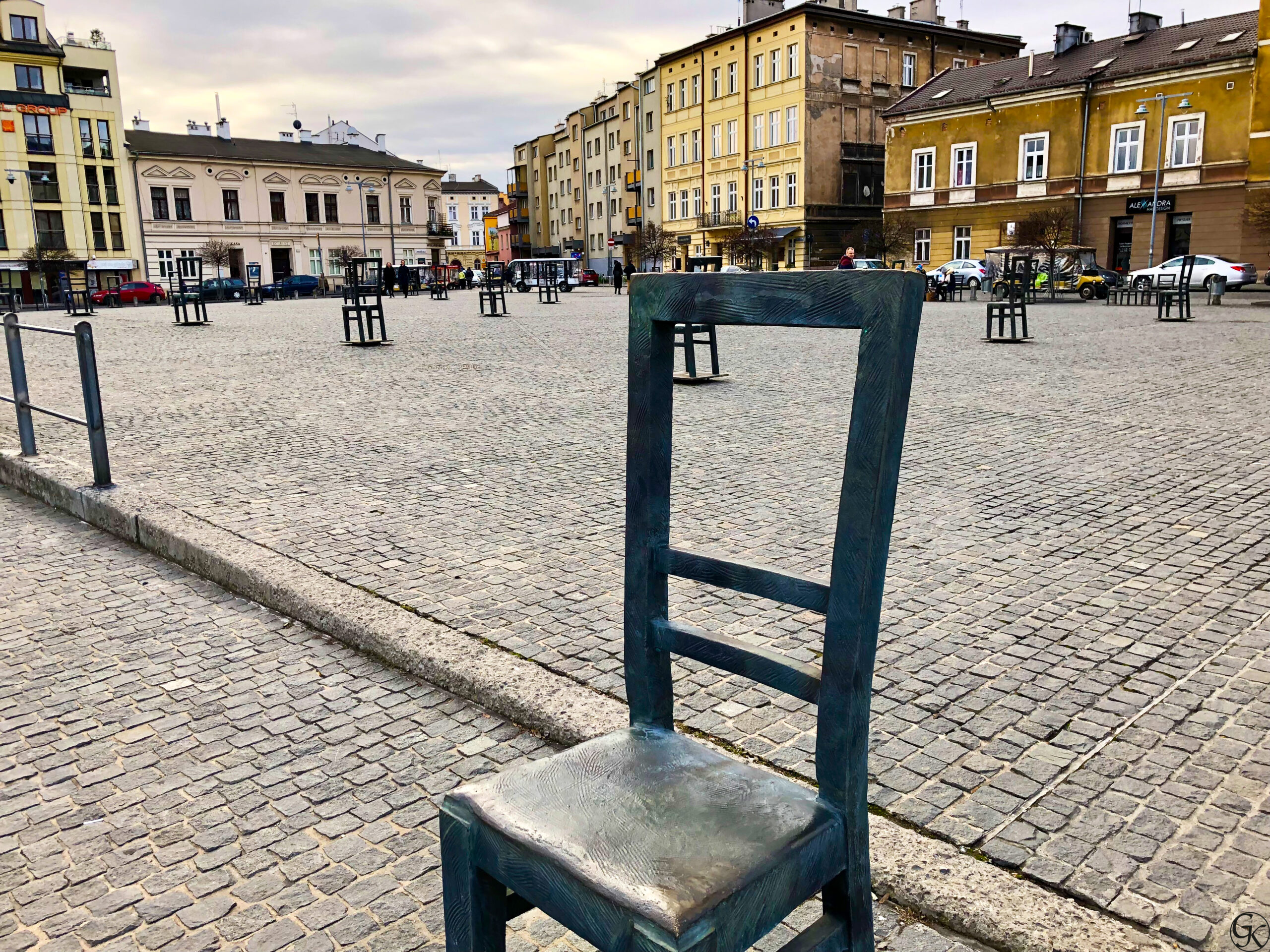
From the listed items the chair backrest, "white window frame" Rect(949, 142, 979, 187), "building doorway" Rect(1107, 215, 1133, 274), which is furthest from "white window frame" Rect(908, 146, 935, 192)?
the chair backrest

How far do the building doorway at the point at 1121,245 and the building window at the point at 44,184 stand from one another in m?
59.0

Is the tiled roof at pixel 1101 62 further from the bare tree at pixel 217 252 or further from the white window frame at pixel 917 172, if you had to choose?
the bare tree at pixel 217 252

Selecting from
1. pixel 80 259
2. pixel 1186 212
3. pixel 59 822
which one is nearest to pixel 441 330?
pixel 59 822

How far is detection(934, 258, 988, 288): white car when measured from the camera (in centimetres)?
3753

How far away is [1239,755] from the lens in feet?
9.29

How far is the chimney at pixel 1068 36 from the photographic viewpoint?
47469 mm

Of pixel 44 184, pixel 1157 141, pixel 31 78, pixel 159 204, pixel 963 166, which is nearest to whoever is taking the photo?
pixel 1157 141

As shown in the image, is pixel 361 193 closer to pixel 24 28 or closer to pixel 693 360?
pixel 24 28

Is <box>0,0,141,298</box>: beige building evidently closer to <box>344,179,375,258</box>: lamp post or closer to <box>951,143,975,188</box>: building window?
<box>344,179,375,258</box>: lamp post

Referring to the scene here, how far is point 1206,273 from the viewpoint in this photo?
3522 cm

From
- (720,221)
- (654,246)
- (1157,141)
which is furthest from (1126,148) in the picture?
(654,246)

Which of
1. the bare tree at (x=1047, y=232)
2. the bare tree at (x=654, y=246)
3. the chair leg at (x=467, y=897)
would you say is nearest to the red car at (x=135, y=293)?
the bare tree at (x=654, y=246)

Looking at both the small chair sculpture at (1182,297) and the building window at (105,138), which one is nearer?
the small chair sculpture at (1182,297)

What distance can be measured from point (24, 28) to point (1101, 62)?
60.2m
